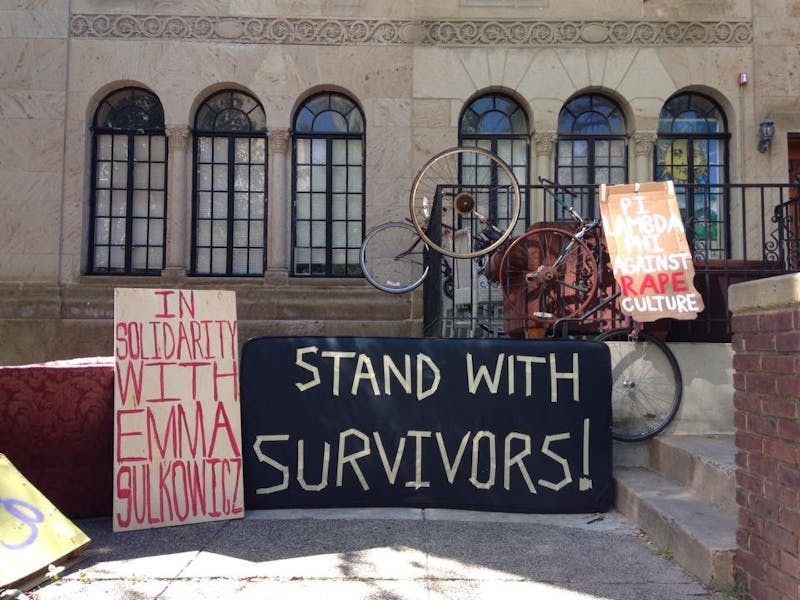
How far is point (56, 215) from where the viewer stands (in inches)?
378

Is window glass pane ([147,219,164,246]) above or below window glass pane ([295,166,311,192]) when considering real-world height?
below

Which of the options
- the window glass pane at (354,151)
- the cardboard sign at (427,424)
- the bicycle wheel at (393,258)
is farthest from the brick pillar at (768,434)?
the window glass pane at (354,151)

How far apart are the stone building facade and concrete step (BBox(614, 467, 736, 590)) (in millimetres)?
5032

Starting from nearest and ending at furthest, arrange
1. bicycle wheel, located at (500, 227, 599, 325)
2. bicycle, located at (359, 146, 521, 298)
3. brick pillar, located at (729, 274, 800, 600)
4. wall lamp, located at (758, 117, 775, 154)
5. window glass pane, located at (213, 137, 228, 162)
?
brick pillar, located at (729, 274, 800, 600) → bicycle wheel, located at (500, 227, 599, 325) → bicycle, located at (359, 146, 521, 298) → wall lamp, located at (758, 117, 775, 154) → window glass pane, located at (213, 137, 228, 162)

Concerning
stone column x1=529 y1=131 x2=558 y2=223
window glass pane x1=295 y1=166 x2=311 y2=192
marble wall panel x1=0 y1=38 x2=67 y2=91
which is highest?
marble wall panel x1=0 y1=38 x2=67 y2=91

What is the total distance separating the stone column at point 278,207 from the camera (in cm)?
978

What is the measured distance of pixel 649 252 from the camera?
18.4 ft

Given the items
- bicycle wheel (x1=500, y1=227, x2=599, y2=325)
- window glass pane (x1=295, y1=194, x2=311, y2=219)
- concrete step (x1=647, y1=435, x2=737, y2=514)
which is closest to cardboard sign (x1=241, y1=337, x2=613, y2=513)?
concrete step (x1=647, y1=435, x2=737, y2=514)

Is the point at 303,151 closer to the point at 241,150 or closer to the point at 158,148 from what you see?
the point at 241,150

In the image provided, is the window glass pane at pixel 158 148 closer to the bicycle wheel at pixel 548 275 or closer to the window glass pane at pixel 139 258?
the window glass pane at pixel 139 258

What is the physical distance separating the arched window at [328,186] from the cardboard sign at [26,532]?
6352 millimetres

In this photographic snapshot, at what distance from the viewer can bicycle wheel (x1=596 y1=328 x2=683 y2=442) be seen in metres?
5.70

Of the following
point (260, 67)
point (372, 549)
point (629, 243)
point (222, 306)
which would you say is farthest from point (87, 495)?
point (260, 67)

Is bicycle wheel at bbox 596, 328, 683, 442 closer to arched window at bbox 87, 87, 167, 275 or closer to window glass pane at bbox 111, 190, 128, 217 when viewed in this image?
arched window at bbox 87, 87, 167, 275
